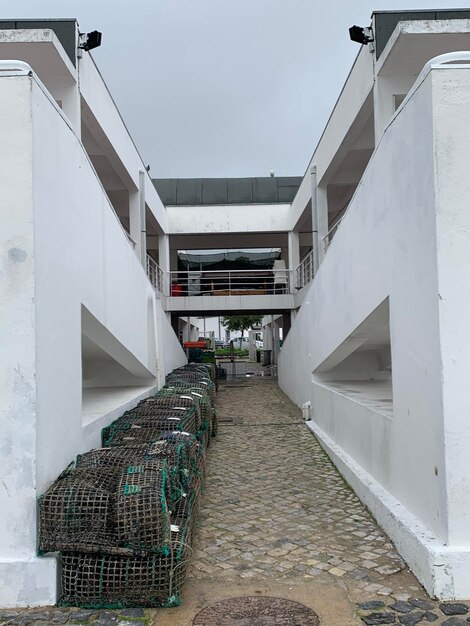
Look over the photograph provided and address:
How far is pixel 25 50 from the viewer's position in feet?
30.2

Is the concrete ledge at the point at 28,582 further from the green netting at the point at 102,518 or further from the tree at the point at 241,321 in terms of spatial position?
the tree at the point at 241,321

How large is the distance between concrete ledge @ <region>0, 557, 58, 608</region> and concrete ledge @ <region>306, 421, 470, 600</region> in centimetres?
246

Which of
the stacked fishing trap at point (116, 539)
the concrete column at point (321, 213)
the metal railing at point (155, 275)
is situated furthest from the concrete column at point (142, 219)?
the stacked fishing trap at point (116, 539)

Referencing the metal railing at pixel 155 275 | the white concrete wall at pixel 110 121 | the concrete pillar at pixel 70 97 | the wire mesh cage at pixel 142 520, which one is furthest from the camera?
the metal railing at pixel 155 275

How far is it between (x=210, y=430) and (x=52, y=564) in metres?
5.85

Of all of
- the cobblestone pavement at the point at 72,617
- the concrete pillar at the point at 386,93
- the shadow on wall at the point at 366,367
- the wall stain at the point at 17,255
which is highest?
Result: the concrete pillar at the point at 386,93

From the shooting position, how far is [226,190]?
73.4 feet

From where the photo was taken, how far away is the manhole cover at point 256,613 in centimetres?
328

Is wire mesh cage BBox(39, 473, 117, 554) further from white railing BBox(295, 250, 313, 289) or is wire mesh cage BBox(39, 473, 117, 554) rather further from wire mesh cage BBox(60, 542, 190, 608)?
white railing BBox(295, 250, 313, 289)

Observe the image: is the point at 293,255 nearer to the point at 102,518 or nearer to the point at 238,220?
the point at 238,220

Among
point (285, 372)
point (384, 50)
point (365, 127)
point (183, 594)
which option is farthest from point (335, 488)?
point (285, 372)

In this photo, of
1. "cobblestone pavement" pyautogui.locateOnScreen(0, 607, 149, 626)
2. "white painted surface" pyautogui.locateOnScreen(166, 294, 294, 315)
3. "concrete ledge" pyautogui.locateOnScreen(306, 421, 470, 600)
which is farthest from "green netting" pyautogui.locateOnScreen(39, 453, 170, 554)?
"white painted surface" pyautogui.locateOnScreen(166, 294, 294, 315)

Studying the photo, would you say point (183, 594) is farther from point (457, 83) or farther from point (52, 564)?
point (457, 83)

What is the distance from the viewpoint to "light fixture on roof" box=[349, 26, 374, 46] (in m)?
9.71
